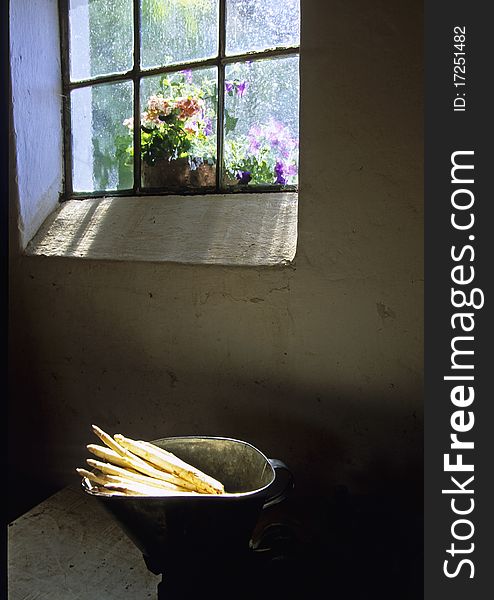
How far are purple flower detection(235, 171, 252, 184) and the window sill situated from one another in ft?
0.14

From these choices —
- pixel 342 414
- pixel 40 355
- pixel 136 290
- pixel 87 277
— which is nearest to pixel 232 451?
pixel 342 414

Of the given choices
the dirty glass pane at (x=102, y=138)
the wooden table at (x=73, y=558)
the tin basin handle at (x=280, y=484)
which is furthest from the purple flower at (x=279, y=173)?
the wooden table at (x=73, y=558)

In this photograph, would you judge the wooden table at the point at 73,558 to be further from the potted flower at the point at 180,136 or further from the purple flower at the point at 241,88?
the purple flower at the point at 241,88

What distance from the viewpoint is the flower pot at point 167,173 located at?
1.34m

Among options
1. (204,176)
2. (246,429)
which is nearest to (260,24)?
(204,176)

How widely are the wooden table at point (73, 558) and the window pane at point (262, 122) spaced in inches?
31.1

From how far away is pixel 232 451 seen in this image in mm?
912

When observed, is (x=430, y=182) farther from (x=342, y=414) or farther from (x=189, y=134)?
(x=189, y=134)

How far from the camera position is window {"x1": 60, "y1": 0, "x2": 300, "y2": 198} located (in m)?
1.22

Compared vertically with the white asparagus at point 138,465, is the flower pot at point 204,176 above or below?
above

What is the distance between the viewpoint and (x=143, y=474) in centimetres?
83

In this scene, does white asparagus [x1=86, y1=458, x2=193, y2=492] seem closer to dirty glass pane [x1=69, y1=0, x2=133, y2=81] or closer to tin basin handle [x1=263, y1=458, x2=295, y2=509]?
tin basin handle [x1=263, y1=458, x2=295, y2=509]

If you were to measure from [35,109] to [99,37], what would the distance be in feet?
0.84

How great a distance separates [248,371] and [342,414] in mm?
215
